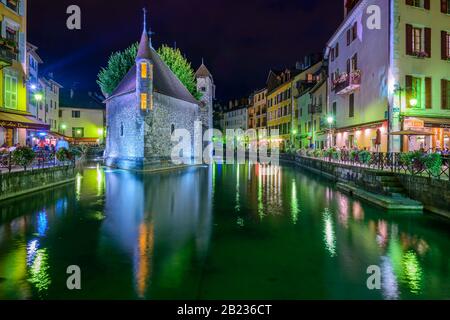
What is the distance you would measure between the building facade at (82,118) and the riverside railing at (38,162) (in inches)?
1848

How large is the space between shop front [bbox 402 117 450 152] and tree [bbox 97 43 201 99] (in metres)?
30.7

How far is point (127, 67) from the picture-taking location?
4509 cm

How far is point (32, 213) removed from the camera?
45.9 feet

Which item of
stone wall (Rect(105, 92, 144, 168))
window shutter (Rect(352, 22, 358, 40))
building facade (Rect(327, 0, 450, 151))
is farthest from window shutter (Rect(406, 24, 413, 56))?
stone wall (Rect(105, 92, 144, 168))

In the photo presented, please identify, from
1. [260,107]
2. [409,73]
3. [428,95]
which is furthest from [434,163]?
[260,107]

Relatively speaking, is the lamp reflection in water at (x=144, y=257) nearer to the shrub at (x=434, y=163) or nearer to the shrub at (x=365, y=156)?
the shrub at (x=434, y=163)

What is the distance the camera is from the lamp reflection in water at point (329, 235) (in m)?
9.40

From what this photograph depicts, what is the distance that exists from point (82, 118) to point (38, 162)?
52.4m

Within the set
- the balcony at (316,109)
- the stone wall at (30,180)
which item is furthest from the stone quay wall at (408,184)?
the balcony at (316,109)

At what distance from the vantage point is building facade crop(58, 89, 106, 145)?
2739 inches

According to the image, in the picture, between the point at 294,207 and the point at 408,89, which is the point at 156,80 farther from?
the point at 294,207

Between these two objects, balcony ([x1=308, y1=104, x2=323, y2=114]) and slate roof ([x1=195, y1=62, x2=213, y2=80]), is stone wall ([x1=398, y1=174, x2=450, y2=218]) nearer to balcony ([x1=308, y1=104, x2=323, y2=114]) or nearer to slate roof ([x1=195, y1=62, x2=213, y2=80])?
balcony ([x1=308, y1=104, x2=323, y2=114])

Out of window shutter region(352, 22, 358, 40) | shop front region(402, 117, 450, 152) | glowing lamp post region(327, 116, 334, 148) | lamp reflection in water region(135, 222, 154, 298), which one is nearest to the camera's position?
lamp reflection in water region(135, 222, 154, 298)

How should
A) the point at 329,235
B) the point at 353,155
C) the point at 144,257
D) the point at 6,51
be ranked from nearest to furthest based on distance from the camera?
the point at 144,257
the point at 329,235
the point at 6,51
the point at 353,155
